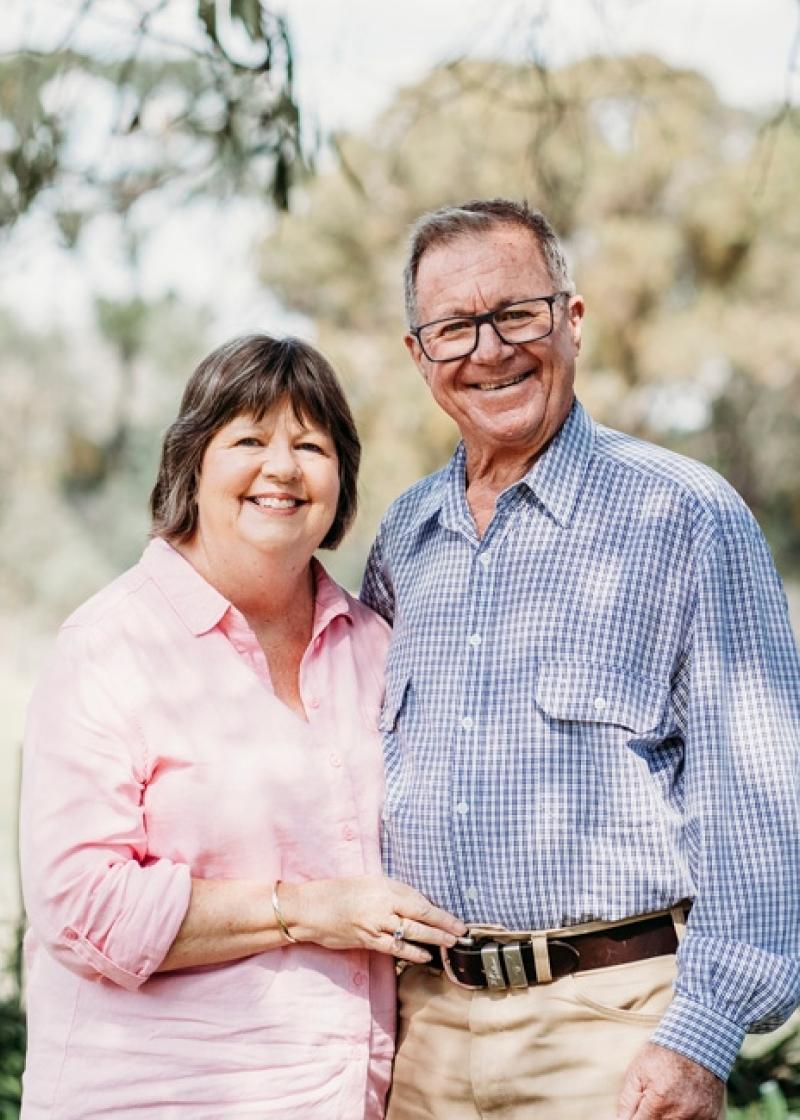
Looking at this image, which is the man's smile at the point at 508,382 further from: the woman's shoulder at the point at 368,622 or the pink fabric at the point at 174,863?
the pink fabric at the point at 174,863

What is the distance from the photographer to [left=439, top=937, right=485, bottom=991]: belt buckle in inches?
93.7

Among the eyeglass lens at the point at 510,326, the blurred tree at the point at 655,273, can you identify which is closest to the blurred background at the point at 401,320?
the blurred tree at the point at 655,273

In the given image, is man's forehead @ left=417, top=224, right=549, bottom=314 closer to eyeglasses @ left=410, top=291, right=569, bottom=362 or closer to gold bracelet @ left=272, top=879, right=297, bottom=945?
eyeglasses @ left=410, top=291, right=569, bottom=362

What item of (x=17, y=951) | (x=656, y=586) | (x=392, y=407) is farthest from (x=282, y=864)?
(x=392, y=407)

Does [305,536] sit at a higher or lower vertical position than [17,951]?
higher

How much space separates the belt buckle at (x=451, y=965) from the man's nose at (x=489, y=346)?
3.26ft

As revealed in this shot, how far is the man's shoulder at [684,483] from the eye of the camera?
2357 mm

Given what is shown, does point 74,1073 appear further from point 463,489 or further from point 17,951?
point 17,951

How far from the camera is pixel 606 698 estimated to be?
2.35 m

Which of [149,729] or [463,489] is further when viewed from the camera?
[463,489]

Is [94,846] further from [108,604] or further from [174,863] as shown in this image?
[108,604]

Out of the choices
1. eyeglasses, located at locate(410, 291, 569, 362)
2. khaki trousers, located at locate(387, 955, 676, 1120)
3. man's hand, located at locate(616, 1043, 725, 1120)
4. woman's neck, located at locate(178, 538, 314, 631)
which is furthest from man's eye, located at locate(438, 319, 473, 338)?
man's hand, located at locate(616, 1043, 725, 1120)

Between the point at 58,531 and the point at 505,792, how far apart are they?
18.9m

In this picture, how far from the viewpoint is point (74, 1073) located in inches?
90.0
